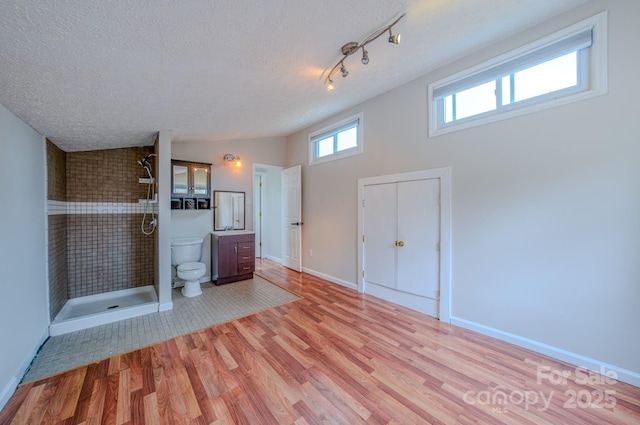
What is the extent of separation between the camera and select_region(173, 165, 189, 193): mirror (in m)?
3.77

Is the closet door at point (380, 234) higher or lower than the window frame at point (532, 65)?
lower

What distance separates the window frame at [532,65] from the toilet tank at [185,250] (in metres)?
3.64

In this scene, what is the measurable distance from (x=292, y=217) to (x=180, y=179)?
206cm

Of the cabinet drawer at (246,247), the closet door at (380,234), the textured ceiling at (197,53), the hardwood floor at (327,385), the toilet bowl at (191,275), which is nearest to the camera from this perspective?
the textured ceiling at (197,53)

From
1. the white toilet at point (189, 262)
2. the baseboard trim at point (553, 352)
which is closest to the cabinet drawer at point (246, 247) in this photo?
the white toilet at point (189, 262)

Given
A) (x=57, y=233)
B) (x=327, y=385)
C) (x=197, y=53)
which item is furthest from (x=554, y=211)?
(x=57, y=233)

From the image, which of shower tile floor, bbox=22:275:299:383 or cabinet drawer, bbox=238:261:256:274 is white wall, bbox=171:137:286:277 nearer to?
cabinet drawer, bbox=238:261:256:274

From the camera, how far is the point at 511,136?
2.22 meters

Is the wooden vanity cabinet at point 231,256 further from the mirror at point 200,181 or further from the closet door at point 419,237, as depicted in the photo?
the closet door at point 419,237

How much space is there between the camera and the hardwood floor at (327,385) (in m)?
1.47

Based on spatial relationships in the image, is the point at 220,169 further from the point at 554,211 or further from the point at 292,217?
the point at 554,211

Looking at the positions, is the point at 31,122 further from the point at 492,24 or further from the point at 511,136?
the point at 511,136

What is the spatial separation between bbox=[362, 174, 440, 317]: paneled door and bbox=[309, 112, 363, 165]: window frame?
2.28 feet

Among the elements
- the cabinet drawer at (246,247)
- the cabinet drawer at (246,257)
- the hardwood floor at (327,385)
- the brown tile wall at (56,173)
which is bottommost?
the hardwood floor at (327,385)
